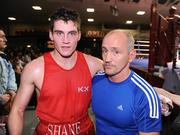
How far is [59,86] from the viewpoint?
1.95 metres

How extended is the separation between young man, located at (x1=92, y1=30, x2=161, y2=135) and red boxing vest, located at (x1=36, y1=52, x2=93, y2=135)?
16 centimetres

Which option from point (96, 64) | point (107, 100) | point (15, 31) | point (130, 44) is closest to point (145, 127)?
point (107, 100)

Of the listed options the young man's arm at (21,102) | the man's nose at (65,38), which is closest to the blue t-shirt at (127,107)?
the man's nose at (65,38)

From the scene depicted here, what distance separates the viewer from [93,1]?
8820 millimetres

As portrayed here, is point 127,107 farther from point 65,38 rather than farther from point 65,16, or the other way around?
point 65,16

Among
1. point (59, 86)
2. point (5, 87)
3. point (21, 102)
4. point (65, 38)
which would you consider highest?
point (65, 38)

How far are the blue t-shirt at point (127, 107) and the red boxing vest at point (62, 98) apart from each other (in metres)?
0.13

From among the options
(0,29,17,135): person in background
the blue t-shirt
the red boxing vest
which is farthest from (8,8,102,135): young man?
(0,29,17,135): person in background

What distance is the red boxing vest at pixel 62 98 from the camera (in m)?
1.95

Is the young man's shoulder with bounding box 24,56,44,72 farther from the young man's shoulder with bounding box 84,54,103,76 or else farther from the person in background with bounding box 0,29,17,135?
the person in background with bounding box 0,29,17,135

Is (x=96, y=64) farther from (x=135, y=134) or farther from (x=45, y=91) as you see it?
(x=135, y=134)

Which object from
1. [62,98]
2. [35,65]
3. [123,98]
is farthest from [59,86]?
[123,98]

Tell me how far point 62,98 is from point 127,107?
48cm

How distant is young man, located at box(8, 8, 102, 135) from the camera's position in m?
1.92
